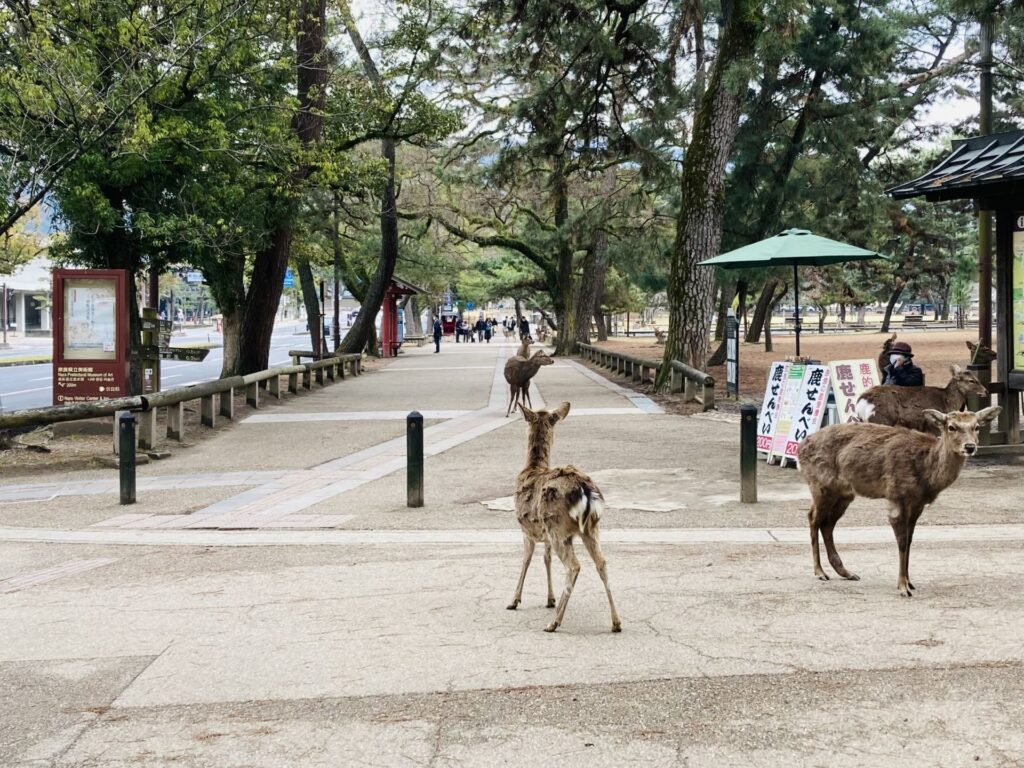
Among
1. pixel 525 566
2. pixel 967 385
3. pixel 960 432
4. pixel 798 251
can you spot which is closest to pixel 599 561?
pixel 525 566

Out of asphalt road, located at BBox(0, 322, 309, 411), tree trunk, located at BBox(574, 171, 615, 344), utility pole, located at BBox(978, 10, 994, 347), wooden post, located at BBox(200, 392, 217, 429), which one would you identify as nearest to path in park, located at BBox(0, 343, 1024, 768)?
wooden post, located at BBox(200, 392, 217, 429)

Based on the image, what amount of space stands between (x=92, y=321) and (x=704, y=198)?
11717 mm

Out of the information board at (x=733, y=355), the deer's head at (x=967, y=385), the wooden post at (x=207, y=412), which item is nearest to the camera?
the deer's head at (x=967, y=385)

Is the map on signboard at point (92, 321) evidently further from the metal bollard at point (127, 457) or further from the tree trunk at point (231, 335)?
the tree trunk at point (231, 335)

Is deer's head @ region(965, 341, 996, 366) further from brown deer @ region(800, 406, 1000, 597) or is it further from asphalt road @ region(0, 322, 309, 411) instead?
asphalt road @ region(0, 322, 309, 411)

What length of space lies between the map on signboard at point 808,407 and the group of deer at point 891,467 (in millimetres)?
4736

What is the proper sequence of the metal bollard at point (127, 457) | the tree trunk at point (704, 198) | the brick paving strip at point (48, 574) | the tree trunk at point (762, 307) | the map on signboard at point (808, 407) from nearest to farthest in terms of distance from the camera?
the brick paving strip at point (48, 574)
the metal bollard at point (127, 457)
the map on signboard at point (808, 407)
the tree trunk at point (704, 198)
the tree trunk at point (762, 307)

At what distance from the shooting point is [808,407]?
1188 cm

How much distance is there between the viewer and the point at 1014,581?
671 centimetres

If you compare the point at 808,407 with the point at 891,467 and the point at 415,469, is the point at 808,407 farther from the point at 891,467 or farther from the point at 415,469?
the point at 891,467

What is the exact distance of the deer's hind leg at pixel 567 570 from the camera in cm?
560

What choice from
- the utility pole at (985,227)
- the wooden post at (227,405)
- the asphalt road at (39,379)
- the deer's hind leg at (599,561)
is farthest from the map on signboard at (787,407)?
the asphalt road at (39,379)

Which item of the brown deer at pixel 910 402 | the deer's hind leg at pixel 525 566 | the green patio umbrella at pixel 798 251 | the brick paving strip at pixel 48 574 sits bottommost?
the brick paving strip at pixel 48 574

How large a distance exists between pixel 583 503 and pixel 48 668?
2945 millimetres
